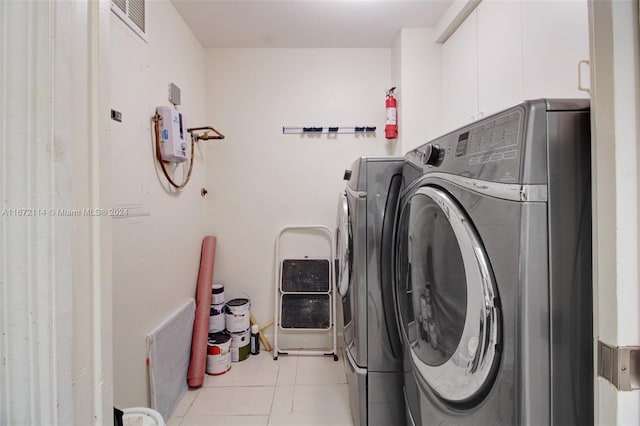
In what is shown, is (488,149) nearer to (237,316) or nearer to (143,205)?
(143,205)

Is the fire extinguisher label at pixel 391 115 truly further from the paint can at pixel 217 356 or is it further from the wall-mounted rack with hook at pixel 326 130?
the paint can at pixel 217 356

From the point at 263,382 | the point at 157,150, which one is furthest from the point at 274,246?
the point at 157,150

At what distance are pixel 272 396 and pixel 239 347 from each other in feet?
1.68

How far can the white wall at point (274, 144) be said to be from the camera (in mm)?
2244

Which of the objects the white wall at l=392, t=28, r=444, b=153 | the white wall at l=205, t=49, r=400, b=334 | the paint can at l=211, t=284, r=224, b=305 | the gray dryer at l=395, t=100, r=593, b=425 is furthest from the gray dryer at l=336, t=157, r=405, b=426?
the paint can at l=211, t=284, r=224, b=305

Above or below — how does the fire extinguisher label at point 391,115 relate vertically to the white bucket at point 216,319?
above

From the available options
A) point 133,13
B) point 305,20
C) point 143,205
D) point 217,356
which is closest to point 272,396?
point 217,356

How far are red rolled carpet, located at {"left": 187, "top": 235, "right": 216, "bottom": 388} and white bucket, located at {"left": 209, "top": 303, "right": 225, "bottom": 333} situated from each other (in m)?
0.11

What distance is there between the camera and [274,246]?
228cm

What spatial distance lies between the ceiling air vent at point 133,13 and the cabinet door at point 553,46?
184 cm

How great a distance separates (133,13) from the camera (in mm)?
1342

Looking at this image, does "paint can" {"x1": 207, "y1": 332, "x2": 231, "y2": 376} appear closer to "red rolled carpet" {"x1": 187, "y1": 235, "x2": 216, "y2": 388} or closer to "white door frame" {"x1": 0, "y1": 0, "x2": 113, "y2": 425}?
"red rolled carpet" {"x1": 187, "y1": 235, "x2": 216, "y2": 388}

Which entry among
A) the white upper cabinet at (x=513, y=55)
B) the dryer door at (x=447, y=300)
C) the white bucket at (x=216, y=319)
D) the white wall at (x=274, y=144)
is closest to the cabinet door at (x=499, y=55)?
the white upper cabinet at (x=513, y=55)

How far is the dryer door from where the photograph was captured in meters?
0.56
